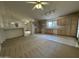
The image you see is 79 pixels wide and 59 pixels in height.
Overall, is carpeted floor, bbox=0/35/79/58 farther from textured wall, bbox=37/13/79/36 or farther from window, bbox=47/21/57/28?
window, bbox=47/21/57/28

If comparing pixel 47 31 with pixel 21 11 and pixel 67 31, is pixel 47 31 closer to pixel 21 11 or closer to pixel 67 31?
pixel 67 31

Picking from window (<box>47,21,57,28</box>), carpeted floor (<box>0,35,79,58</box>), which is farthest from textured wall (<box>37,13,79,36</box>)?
carpeted floor (<box>0,35,79,58</box>)

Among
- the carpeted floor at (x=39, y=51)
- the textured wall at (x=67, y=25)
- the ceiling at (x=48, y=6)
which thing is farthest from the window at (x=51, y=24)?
the carpeted floor at (x=39, y=51)

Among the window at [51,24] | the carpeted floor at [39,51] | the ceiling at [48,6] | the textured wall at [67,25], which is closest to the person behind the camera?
the carpeted floor at [39,51]

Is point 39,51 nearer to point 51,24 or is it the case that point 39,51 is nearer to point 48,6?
point 48,6

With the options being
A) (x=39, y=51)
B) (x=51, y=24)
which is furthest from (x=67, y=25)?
(x=39, y=51)

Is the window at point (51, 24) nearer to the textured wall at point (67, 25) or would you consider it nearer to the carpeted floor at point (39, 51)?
the textured wall at point (67, 25)

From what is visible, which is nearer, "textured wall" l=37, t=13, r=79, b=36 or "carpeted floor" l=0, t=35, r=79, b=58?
"carpeted floor" l=0, t=35, r=79, b=58

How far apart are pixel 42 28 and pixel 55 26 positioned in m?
1.66

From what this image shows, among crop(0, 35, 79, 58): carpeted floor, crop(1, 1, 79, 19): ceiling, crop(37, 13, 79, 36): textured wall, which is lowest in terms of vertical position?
crop(0, 35, 79, 58): carpeted floor

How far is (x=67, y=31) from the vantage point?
23.3 ft

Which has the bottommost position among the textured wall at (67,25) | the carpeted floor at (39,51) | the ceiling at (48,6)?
the carpeted floor at (39,51)

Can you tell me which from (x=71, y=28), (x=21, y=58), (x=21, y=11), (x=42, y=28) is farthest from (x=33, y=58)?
(x=42, y=28)

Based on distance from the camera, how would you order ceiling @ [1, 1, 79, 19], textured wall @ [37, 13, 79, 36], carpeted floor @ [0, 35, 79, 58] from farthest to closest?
textured wall @ [37, 13, 79, 36]
ceiling @ [1, 1, 79, 19]
carpeted floor @ [0, 35, 79, 58]
